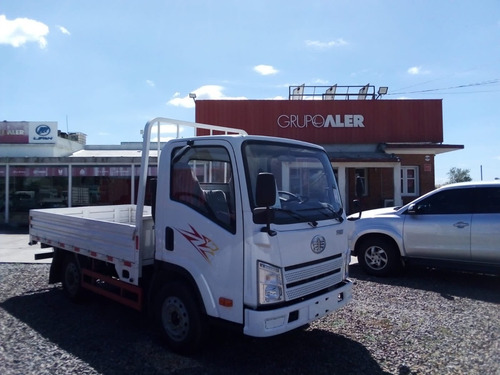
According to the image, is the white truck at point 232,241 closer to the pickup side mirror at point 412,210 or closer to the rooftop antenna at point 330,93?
the pickup side mirror at point 412,210

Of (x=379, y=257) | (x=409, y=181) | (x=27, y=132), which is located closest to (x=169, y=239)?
(x=379, y=257)

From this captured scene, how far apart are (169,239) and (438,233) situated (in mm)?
5311

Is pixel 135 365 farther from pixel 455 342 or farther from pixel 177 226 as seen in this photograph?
pixel 455 342

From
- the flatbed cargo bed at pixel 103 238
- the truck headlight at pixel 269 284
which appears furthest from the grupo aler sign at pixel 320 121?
the truck headlight at pixel 269 284

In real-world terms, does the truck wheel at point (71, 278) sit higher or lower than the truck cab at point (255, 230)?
lower

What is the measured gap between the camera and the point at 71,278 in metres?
6.54

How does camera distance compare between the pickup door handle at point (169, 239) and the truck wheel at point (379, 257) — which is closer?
the pickup door handle at point (169, 239)

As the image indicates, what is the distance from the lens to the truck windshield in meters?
4.19

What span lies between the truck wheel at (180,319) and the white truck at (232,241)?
0.01 meters

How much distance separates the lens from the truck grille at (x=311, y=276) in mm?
4055

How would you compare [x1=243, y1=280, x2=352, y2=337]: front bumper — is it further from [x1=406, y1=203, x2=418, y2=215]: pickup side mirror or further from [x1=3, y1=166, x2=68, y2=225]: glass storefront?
[x1=3, y1=166, x2=68, y2=225]: glass storefront

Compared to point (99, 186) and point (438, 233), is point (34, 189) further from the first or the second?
point (438, 233)

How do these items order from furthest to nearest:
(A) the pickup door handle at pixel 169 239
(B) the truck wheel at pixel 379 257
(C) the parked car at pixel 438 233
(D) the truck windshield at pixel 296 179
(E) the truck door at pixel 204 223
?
(B) the truck wheel at pixel 379 257 → (C) the parked car at pixel 438 233 → (A) the pickup door handle at pixel 169 239 → (D) the truck windshield at pixel 296 179 → (E) the truck door at pixel 204 223

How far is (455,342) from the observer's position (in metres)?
4.96
